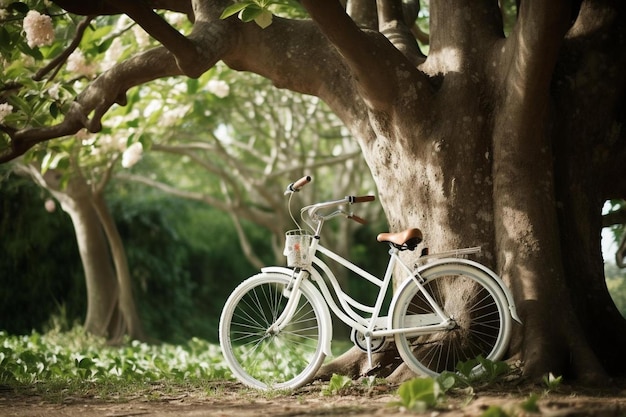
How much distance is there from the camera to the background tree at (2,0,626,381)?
4.80 metres

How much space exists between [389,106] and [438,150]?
17.0 inches

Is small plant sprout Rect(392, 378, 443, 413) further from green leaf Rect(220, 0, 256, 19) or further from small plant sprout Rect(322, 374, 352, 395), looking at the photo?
green leaf Rect(220, 0, 256, 19)

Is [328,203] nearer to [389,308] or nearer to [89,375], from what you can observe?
[389,308]

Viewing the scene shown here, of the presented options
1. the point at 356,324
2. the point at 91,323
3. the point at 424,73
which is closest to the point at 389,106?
the point at 424,73

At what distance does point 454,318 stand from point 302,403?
1.13m

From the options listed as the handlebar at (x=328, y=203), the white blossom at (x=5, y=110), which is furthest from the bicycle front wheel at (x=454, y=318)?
the white blossom at (x=5, y=110)

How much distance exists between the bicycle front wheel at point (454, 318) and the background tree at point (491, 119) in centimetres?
19

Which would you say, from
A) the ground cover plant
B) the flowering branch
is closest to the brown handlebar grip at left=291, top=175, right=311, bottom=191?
the ground cover plant

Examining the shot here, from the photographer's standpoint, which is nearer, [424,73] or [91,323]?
[424,73]

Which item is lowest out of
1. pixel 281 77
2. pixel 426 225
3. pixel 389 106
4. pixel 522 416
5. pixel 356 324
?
pixel 522 416

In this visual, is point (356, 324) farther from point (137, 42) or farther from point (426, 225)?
point (137, 42)

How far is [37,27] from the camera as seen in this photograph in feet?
17.6

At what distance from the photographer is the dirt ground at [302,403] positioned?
373cm

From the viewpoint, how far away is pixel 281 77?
583 cm
